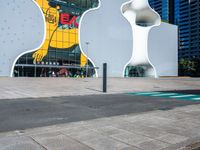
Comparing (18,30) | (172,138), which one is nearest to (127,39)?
(18,30)

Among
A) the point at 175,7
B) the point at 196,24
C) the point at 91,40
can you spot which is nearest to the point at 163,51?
the point at 91,40

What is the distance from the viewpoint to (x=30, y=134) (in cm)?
540

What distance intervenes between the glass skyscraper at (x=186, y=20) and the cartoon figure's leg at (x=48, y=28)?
327 ft

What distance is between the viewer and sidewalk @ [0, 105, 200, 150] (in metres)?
4.63

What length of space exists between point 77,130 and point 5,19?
1446 inches

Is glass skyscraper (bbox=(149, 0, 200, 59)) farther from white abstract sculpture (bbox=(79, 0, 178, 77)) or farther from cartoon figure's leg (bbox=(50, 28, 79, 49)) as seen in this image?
cartoon figure's leg (bbox=(50, 28, 79, 49))

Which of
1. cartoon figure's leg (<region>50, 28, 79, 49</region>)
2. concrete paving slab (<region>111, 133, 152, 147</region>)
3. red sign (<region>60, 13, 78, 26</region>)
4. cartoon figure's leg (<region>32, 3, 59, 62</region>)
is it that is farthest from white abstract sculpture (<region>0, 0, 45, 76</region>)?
concrete paving slab (<region>111, 133, 152, 147</region>)

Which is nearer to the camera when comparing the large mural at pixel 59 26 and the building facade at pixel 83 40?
the building facade at pixel 83 40

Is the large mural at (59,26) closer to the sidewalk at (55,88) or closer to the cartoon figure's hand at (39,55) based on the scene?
the cartoon figure's hand at (39,55)

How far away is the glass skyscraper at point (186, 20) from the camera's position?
130 metres

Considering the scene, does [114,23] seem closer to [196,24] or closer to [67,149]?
[67,149]

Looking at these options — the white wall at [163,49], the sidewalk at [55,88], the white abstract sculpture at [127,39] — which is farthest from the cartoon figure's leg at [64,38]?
the white wall at [163,49]

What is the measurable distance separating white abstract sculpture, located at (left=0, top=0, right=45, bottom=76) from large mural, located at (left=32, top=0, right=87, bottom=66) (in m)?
1.26

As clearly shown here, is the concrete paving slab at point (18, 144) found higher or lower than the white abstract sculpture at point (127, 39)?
lower
